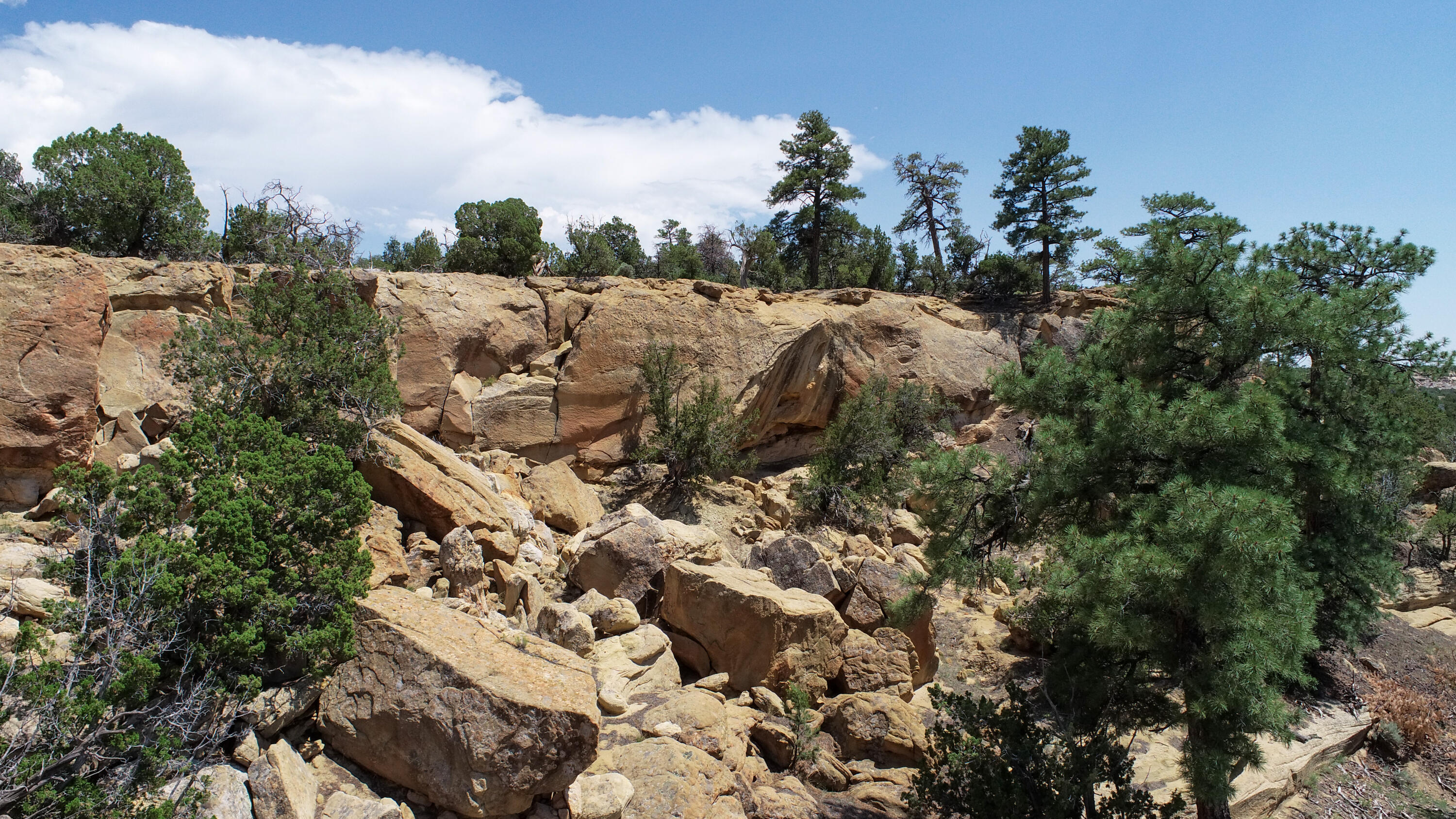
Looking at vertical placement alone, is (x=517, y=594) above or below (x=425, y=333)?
below

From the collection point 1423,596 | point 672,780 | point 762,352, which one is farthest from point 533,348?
point 1423,596

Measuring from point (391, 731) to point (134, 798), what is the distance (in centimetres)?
163

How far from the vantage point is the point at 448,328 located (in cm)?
1580

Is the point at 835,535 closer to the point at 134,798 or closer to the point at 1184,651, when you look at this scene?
the point at 1184,651

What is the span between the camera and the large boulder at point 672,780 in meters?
6.20

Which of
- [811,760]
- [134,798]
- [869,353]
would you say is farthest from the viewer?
[869,353]

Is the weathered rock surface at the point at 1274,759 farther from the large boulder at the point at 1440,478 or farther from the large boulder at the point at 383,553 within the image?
the large boulder at the point at 1440,478

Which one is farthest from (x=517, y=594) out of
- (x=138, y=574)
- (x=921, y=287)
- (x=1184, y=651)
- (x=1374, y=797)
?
(x=921, y=287)

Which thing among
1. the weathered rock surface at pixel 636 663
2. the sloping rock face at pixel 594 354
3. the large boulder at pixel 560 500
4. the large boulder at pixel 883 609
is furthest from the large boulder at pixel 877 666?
the sloping rock face at pixel 594 354

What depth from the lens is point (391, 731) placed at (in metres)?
5.97

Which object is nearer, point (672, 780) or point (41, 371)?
point (672, 780)

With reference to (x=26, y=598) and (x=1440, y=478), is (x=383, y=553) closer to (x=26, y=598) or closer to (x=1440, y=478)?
(x=26, y=598)

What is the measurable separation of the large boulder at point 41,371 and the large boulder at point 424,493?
3762 mm

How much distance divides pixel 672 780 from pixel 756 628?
9.62ft
